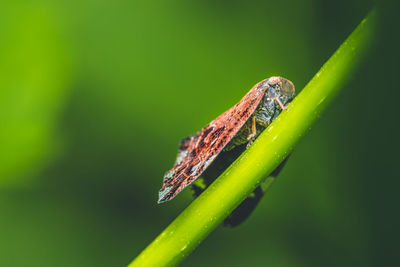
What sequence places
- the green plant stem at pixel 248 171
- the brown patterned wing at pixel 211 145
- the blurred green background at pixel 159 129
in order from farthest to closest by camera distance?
the blurred green background at pixel 159 129
the brown patterned wing at pixel 211 145
the green plant stem at pixel 248 171

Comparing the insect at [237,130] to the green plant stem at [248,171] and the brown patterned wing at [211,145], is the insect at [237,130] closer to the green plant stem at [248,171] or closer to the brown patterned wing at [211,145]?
the brown patterned wing at [211,145]

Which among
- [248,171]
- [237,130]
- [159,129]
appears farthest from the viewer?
[159,129]

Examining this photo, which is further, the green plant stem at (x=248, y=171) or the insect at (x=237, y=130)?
the insect at (x=237, y=130)

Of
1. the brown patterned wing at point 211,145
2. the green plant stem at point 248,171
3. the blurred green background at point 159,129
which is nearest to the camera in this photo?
the green plant stem at point 248,171

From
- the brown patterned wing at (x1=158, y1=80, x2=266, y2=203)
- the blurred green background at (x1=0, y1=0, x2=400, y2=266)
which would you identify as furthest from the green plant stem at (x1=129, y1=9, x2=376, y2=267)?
the blurred green background at (x1=0, y1=0, x2=400, y2=266)

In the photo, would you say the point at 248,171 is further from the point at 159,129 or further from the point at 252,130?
the point at 159,129

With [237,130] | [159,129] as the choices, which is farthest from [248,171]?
[159,129]

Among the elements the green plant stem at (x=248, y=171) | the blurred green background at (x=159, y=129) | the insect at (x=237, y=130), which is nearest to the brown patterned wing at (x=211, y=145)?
the insect at (x=237, y=130)

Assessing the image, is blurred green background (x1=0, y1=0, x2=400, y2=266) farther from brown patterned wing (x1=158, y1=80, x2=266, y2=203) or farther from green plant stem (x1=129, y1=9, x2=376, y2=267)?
green plant stem (x1=129, y1=9, x2=376, y2=267)
